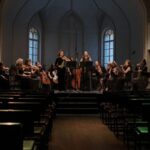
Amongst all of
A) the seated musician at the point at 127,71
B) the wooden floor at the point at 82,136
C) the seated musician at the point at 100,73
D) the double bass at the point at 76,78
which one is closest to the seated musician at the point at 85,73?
the double bass at the point at 76,78

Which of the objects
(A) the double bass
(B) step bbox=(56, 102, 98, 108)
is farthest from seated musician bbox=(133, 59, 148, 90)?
(A) the double bass

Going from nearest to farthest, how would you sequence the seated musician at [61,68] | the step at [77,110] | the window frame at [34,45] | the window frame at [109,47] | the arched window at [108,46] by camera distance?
1. the step at [77,110]
2. the seated musician at [61,68]
3. the window frame at [34,45]
4. the window frame at [109,47]
5. the arched window at [108,46]

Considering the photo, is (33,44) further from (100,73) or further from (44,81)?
(100,73)

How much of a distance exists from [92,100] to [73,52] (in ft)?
32.0

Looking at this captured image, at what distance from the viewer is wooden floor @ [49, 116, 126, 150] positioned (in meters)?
6.87

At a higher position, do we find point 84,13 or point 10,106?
point 84,13

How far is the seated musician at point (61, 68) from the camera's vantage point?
15.3 metres

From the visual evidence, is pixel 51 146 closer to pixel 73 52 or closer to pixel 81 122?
pixel 81 122

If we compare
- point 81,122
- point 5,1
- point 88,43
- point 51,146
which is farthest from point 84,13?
point 51,146

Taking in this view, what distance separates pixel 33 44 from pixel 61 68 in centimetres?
790

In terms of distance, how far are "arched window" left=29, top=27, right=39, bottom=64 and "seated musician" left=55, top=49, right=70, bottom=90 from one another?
7151mm

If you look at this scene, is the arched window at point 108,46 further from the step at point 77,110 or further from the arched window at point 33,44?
the step at point 77,110

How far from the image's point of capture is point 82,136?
8.14m

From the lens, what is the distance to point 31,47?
2281 centimetres
